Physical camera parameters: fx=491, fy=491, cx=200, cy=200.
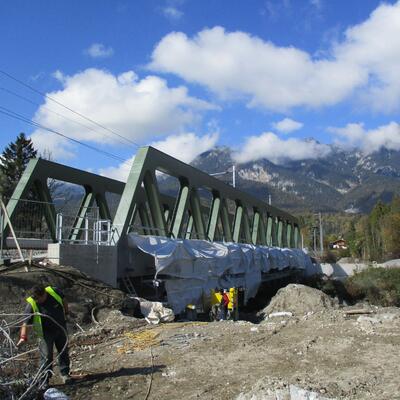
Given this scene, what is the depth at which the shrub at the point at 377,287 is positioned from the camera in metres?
32.9

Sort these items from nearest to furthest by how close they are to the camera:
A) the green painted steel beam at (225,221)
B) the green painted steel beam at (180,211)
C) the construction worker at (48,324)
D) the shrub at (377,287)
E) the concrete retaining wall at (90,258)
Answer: the construction worker at (48,324), the concrete retaining wall at (90,258), the green painted steel beam at (180,211), the green painted steel beam at (225,221), the shrub at (377,287)

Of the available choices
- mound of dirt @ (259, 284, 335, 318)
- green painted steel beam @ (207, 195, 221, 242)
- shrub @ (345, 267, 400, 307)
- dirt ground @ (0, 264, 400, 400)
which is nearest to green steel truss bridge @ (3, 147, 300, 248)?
green painted steel beam @ (207, 195, 221, 242)

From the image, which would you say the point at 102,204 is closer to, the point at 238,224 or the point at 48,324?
the point at 238,224

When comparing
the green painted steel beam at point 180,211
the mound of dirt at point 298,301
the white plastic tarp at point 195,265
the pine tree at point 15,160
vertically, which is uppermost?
the pine tree at point 15,160

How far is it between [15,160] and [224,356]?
47014mm

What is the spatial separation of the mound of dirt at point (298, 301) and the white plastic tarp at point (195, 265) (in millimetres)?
2208

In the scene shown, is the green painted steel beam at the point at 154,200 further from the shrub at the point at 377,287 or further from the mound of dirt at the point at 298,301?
the shrub at the point at 377,287

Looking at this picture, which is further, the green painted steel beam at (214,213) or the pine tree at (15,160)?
the pine tree at (15,160)

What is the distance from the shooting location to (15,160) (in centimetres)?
5097

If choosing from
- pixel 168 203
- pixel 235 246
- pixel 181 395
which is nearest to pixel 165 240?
pixel 235 246

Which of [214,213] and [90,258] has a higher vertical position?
[214,213]

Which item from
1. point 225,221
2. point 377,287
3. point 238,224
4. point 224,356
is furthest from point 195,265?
point 377,287

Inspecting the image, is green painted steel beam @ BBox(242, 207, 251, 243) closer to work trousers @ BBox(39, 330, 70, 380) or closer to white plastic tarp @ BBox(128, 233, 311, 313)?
white plastic tarp @ BBox(128, 233, 311, 313)

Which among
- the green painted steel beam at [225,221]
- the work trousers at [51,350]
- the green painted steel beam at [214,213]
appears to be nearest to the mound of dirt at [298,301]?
the green painted steel beam at [214,213]
